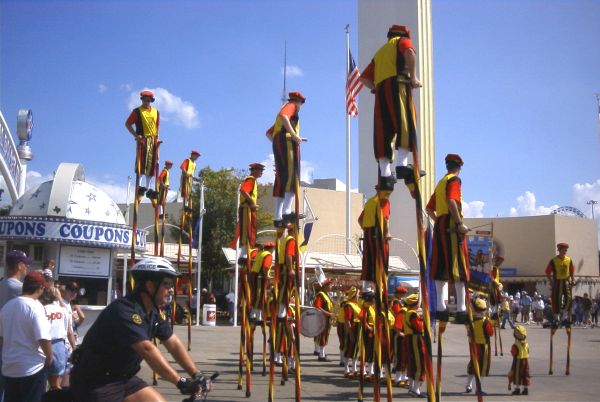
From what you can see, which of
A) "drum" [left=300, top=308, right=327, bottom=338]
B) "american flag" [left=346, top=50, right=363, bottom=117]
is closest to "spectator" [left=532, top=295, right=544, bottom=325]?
"american flag" [left=346, top=50, right=363, bottom=117]

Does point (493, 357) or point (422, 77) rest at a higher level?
point (422, 77)

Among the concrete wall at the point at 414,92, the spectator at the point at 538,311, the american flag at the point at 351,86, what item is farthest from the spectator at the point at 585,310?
the american flag at the point at 351,86

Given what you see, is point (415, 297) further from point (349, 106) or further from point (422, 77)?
point (422, 77)

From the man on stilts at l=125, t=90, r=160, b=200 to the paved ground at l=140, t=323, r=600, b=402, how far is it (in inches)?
170

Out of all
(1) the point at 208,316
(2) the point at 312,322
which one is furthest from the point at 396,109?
(1) the point at 208,316

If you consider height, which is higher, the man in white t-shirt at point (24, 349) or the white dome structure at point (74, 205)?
the white dome structure at point (74, 205)

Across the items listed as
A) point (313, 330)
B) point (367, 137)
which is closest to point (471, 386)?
point (313, 330)

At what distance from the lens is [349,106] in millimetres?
33688

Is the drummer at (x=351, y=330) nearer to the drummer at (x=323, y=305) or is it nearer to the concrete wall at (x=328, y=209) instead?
the drummer at (x=323, y=305)

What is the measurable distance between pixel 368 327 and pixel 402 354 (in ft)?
4.30

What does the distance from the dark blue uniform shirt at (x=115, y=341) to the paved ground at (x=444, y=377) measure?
6406mm

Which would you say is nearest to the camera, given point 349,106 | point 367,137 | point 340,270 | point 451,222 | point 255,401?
point 451,222

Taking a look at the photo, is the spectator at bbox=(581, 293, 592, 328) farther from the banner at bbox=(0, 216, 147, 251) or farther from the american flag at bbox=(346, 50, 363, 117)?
the banner at bbox=(0, 216, 147, 251)

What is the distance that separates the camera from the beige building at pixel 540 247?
54.5m
